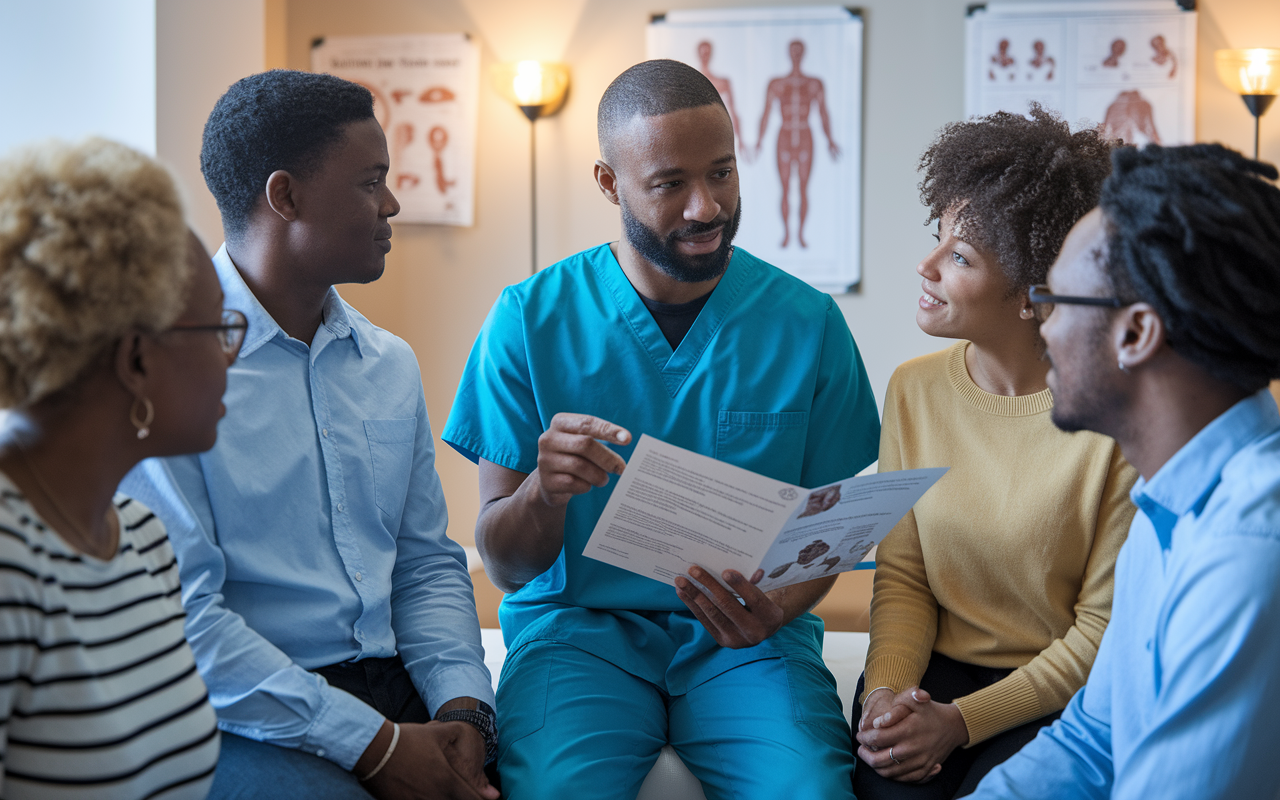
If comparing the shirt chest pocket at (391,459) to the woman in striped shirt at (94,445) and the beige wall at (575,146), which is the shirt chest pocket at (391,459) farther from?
the beige wall at (575,146)

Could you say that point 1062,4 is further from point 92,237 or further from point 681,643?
point 92,237

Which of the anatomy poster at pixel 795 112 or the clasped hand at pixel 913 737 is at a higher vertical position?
the anatomy poster at pixel 795 112

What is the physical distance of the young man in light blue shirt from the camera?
1.30 meters

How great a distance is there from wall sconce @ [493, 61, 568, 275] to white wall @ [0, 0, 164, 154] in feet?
4.82

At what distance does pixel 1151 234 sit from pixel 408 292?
3.58m

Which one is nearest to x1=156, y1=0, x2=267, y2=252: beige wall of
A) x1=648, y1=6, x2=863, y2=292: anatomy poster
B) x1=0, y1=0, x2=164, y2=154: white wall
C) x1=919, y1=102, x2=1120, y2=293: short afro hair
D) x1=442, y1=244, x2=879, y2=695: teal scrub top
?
x1=0, y1=0, x2=164, y2=154: white wall

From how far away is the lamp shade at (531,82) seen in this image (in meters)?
3.95

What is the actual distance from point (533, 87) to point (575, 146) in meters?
0.30

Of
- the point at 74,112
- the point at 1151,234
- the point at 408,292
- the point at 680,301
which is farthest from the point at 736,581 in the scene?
the point at 408,292

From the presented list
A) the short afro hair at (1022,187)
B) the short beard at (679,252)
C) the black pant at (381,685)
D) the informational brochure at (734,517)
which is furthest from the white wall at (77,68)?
the short afro hair at (1022,187)

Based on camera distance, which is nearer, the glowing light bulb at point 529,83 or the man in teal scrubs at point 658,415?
the man in teal scrubs at point 658,415

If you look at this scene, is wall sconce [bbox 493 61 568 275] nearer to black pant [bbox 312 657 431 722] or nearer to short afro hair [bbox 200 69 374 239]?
short afro hair [bbox 200 69 374 239]

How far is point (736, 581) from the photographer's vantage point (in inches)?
57.0

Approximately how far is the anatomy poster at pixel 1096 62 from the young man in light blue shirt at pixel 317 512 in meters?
3.06
